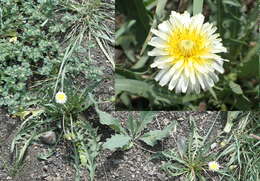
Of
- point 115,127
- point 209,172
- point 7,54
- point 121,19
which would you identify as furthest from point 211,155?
point 7,54

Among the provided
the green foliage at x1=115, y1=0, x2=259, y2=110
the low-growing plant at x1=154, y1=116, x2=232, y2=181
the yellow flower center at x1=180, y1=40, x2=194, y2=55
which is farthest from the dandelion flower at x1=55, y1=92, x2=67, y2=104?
the yellow flower center at x1=180, y1=40, x2=194, y2=55

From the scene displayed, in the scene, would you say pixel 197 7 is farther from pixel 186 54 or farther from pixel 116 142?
pixel 116 142

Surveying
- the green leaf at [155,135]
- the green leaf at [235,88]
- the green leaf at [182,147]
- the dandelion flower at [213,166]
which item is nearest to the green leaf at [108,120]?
the green leaf at [155,135]

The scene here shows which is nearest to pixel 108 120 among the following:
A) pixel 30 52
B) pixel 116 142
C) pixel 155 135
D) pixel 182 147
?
pixel 116 142

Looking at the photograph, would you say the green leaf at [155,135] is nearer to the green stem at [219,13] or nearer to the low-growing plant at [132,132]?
the low-growing plant at [132,132]

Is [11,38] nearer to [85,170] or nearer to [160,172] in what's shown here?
[85,170]

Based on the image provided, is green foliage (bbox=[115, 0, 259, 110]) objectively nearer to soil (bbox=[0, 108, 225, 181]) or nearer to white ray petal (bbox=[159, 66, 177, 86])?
soil (bbox=[0, 108, 225, 181])

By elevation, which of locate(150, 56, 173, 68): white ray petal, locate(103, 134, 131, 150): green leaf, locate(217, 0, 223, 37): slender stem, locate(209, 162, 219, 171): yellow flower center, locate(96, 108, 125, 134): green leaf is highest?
locate(217, 0, 223, 37): slender stem
